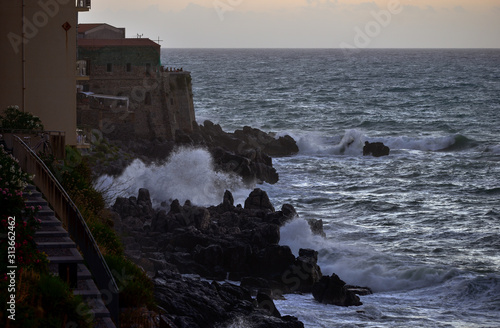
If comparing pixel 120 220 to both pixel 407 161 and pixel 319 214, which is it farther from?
pixel 407 161

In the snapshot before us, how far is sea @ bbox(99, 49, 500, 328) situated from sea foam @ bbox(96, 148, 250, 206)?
4.0 inches

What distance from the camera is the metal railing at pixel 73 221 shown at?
15695mm

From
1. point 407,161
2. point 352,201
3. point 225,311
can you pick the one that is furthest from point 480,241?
point 407,161

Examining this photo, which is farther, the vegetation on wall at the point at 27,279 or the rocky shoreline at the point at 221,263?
the rocky shoreline at the point at 221,263

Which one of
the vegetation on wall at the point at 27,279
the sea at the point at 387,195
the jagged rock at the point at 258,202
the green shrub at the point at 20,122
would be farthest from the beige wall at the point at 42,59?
the jagged rock at the point at 258,202

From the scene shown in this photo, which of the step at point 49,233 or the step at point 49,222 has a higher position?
the step at point 49,222

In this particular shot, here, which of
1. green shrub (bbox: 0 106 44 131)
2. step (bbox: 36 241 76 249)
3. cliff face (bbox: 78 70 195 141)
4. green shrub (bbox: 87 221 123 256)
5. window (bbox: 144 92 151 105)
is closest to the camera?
step (bbox: 36 241 76 249)

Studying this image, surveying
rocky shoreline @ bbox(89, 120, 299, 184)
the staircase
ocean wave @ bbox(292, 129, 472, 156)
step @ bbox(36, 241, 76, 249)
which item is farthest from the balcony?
ocean wave @ bbox(292, 129, 472, 156)

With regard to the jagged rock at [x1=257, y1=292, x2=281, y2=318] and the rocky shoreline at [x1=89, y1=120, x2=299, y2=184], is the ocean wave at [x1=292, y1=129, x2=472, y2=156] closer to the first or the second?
the rocky shoreline at [x1=89, y1=120, x2=299, y2=184]

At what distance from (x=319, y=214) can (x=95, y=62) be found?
70.7 feet

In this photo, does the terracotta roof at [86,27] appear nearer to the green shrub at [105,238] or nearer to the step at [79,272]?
the green shrub at [105,238]

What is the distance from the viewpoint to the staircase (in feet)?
49.6

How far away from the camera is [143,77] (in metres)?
60.0

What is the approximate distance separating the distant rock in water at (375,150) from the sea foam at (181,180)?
21095mm
